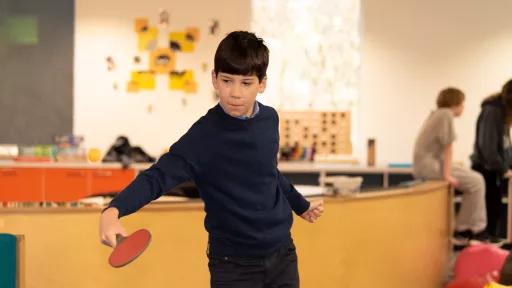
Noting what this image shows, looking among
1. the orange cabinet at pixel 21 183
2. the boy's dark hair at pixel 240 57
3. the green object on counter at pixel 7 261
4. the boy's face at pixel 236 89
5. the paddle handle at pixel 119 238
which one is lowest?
the orange cabinet at pixel 21 183

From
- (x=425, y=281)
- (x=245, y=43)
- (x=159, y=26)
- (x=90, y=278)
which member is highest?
(x=159, y=26)

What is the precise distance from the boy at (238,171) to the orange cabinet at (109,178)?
4.52m

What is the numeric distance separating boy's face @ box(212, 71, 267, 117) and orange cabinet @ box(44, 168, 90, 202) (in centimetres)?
475

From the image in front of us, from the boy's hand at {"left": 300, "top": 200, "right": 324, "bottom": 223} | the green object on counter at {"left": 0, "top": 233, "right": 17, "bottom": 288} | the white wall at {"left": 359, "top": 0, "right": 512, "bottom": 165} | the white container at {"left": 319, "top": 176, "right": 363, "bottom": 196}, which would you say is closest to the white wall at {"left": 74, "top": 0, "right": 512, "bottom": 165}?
the white wall at {"left": 359, "top": 0, "right": 512, "bottom": 165}

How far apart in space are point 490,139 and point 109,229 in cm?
417

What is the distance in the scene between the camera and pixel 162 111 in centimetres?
700

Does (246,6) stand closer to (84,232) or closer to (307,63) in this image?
(307,63)

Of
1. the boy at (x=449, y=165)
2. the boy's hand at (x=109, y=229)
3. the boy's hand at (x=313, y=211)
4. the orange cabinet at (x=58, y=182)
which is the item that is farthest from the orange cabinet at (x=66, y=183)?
the boy's hand at (x=109, y=229)

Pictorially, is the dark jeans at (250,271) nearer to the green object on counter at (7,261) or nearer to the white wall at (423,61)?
the green object on counter at (7,261)

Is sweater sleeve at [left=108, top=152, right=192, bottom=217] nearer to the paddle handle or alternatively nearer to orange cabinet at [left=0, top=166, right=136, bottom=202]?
the paddle handle

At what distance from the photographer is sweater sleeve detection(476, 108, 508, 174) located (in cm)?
527

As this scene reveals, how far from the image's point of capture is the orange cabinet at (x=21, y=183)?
6.44 metres

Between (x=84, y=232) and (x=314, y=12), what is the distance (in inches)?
180

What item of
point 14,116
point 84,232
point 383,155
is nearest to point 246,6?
point 383,155
